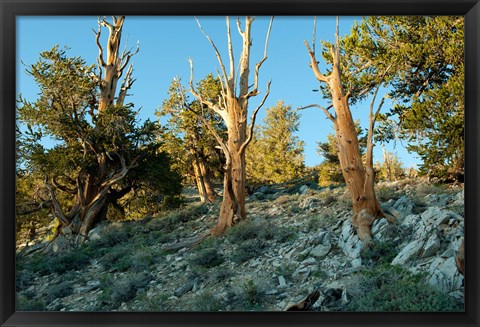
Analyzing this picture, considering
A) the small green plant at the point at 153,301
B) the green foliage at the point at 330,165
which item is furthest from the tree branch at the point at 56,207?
the green foliage at the point at 330,165

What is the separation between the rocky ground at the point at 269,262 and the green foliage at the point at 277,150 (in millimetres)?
1365

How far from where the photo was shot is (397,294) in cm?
381

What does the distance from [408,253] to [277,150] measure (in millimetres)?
4099

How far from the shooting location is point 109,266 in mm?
5406

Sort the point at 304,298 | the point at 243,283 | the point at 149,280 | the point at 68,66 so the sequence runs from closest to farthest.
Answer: the point at 304,298
the point at 243,283
the point at 149,280
the point at 68,66

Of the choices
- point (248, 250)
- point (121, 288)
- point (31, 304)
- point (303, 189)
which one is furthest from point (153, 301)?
point (303, 189)

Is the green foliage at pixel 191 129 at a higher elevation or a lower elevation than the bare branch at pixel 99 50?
lower

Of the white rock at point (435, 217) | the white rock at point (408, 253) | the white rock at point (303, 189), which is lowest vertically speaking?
the white rock at point (408, 253)

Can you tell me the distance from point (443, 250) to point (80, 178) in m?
4.54

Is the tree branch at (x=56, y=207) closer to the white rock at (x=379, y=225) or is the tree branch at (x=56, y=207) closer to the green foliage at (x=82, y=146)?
the green foliage at (x=82, y=146)

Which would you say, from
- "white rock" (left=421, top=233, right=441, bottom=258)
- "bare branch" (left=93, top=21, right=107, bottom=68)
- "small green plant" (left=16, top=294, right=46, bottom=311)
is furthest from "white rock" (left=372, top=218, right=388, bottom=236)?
"bare branch" (left=93, top=21, right=107, bottom=68)

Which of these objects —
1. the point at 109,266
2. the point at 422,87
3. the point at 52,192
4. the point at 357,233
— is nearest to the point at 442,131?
the point at 422,87

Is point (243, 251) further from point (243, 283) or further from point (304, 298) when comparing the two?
point (304, 298)

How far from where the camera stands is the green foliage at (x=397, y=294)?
356cm
